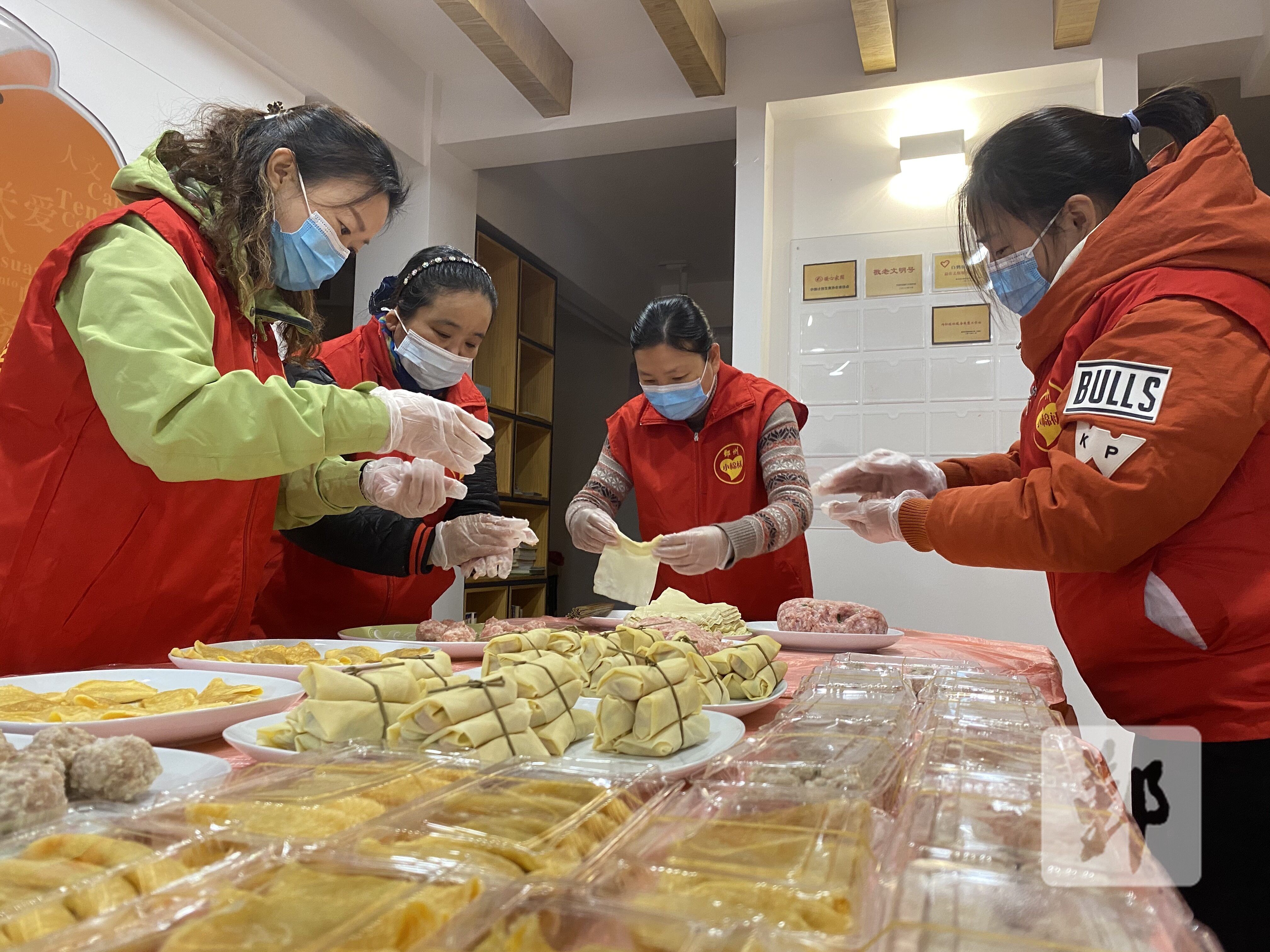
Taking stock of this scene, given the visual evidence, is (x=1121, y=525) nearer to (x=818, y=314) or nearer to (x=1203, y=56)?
(x=818, y=314)

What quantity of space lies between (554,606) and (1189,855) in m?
7.15

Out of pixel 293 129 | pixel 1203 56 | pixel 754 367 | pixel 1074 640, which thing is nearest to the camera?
pixel 1074 640

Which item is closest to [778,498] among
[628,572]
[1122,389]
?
[628,572]

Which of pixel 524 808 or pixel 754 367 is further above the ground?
pixel 754 367

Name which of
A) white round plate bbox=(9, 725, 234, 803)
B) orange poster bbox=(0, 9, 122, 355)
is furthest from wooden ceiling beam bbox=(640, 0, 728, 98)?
white round plate bbox=(9, 725, 234, 803)

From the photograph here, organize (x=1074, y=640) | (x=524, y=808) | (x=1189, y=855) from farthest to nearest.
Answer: (x=1074, y=640), (x=1189, y=855), (x=524, y=808)

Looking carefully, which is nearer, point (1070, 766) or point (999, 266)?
point (1070, 766)

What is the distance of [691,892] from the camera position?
1.55 ft

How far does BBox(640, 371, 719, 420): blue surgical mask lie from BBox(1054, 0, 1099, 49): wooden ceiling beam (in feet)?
7.54

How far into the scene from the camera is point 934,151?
3939mm

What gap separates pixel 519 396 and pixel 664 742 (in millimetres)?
5598

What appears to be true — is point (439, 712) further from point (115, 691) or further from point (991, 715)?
point (991, 715)

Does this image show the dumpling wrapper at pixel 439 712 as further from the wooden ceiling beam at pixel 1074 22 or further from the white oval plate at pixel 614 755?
the wooden ceiling beam at pixel 1074 22

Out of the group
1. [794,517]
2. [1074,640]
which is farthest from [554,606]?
[1074,640]
